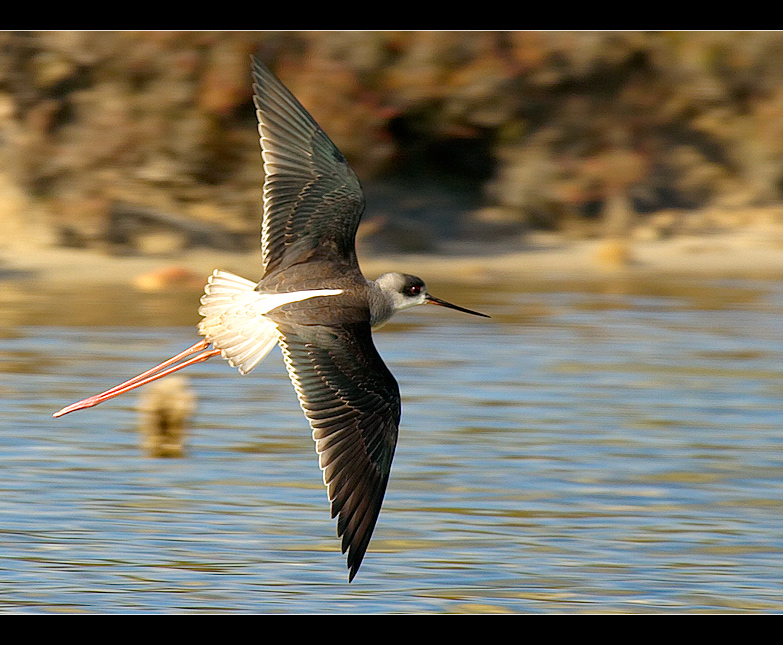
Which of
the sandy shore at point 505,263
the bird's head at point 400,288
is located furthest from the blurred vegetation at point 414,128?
the bird's head at point 400,288

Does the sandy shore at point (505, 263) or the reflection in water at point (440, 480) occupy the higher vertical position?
the sandy shore at point (505, 263)

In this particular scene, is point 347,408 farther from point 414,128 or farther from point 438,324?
point 414,128

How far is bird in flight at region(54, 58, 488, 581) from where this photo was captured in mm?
5348

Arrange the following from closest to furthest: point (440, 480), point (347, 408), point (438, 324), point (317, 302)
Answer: point (347, 408)
point (317, 302)
point (440, 480)
point (438, 324)

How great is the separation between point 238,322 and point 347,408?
58cm

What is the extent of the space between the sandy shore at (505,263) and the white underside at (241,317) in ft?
20.4

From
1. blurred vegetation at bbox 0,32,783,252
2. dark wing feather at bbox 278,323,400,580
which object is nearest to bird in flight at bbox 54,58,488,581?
dark wing feather at bbox 278,323,400,580

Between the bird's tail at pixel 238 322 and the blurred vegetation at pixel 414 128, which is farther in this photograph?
the blurred vegetation at pixel 414 128

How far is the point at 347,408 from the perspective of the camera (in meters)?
5.36

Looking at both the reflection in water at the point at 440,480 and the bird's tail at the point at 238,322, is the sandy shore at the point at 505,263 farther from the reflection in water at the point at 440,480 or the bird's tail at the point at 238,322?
the bird's tail at the point at 238,322

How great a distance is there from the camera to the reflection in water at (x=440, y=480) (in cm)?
533

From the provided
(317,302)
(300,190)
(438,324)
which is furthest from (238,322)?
(438,324)

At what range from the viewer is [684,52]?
15430 millimetres

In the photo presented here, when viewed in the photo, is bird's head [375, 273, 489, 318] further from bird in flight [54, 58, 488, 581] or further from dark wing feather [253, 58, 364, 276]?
dark wing feather [253, 58, 364, 276]
